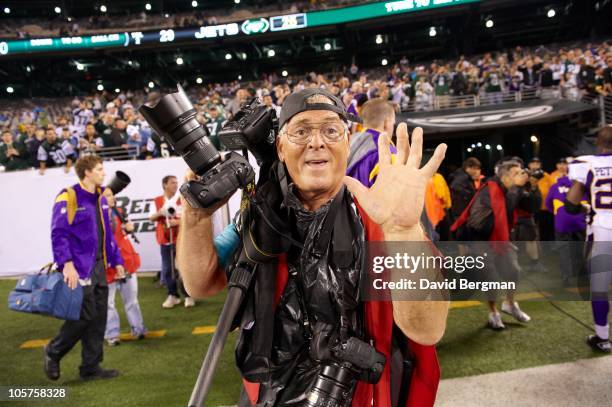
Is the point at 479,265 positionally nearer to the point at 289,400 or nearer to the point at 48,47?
the point at 289,400

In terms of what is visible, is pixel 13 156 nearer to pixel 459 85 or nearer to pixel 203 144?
pixel 203 144

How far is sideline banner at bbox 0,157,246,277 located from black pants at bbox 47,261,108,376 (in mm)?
4398

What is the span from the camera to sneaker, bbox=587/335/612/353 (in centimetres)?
362

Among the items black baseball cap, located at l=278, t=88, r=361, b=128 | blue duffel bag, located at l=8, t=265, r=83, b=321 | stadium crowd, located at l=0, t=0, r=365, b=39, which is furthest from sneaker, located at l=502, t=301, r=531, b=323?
stadium crowd, located at l=0, t=0, r=365, b=39

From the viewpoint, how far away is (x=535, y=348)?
12.5 ft

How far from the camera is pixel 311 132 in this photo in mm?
1318

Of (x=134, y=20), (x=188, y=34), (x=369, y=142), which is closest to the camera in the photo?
(x=369, y=142)

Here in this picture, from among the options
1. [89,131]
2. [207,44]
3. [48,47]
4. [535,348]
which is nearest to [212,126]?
[89,131]

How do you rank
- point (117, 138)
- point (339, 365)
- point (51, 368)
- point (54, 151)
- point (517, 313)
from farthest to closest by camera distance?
point (117, 138), point (54, 151), point (517, 313), point (51, 368), point (339, 365)

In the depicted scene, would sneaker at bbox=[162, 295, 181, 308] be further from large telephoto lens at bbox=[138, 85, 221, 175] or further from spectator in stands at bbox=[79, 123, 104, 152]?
large telephoto lens at bbox=[138, 85, 221, 175]

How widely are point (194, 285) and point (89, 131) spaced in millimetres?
10486

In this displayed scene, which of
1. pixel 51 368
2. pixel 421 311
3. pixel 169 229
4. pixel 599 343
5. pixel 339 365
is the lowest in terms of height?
pixel 599 343

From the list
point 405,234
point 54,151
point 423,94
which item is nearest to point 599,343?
point 405,234

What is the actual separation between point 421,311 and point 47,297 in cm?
335
